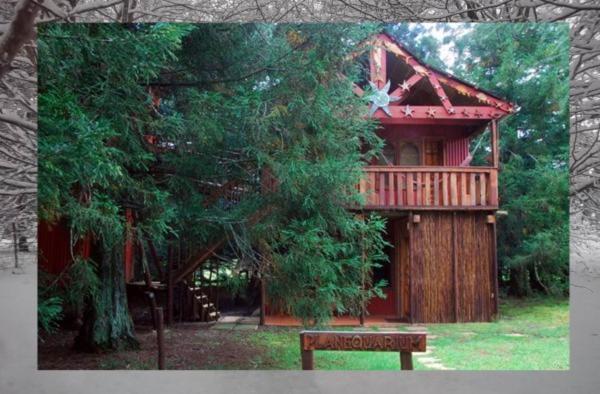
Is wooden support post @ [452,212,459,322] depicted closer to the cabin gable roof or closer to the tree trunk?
the cabin gable roof

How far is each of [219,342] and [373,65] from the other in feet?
7.69

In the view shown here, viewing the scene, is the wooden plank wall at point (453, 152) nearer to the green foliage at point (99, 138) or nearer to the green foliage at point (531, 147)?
the green foliage at point (531, 147)

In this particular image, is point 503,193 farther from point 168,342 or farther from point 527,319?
point 168,342

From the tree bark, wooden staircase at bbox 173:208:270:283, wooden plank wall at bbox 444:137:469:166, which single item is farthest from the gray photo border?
wooden plank wall at bbox 444:137:469:166

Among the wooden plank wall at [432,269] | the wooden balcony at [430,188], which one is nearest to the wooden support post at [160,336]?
the wooden balcony at [430,188]

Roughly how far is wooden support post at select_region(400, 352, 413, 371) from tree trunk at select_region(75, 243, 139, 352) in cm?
195

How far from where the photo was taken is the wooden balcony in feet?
15.0

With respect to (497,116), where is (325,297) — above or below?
below

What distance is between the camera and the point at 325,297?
4.50m

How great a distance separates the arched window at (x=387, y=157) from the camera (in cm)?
459

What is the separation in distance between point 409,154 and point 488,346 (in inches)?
59.6

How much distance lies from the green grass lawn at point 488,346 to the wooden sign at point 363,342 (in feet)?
0.19

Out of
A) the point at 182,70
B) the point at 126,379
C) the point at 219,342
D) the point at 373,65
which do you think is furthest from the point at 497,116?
the point at 126,379

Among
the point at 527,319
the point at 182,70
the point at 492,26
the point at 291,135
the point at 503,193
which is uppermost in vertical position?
the point at 492,26
